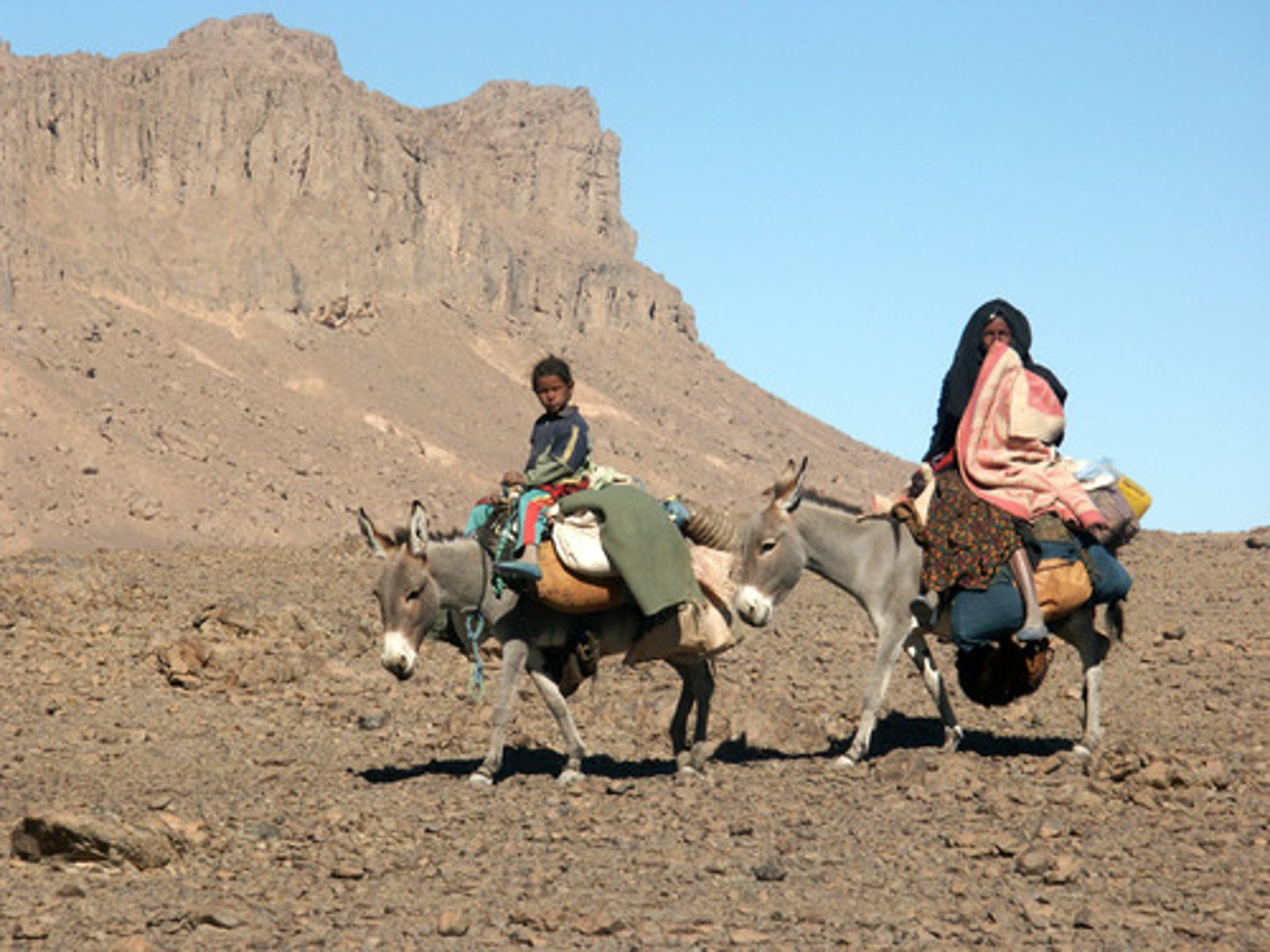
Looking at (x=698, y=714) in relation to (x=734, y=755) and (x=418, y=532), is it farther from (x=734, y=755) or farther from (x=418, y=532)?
(x=418, y=532)

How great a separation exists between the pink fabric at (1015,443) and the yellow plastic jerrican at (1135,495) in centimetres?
48

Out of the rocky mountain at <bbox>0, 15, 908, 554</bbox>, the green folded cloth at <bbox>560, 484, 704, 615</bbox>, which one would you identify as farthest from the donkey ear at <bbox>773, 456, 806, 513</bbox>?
the rocky mountain at <bbox>0, 15, 908, 554</bbox>

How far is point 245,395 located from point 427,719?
2830 inches

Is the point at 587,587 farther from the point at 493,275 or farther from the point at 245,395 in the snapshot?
the point at 493,275

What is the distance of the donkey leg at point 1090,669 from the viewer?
11.6m

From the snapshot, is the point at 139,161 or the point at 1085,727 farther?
the point at 139,161

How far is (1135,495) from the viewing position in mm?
11727

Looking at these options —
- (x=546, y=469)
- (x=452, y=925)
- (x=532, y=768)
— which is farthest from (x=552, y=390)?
(x=452, y=925)

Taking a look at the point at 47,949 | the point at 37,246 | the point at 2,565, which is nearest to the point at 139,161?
the point at 37,246

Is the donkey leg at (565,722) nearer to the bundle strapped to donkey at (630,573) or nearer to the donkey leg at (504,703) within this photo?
the donkey leg at (504,703)

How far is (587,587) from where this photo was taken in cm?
1074

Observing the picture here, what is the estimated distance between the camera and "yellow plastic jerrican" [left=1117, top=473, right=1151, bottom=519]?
11.7 metres

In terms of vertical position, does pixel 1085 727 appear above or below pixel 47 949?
above

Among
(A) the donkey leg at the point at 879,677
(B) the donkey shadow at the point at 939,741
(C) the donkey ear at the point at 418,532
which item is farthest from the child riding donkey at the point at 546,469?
(B) the donkey shadow at the point at 939,741
